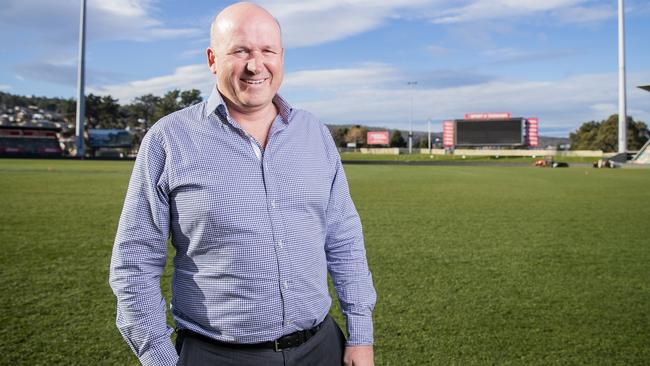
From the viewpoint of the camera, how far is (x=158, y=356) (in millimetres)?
1828

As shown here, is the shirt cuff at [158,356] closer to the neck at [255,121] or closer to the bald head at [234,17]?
the neck at [255,121]

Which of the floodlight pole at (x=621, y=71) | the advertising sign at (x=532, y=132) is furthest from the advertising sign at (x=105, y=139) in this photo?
the floodlight pole at (x=621, y=71)

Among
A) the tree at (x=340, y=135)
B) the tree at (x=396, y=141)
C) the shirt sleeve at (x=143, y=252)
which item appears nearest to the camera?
the shirt sleeve at (x=143, y=252)

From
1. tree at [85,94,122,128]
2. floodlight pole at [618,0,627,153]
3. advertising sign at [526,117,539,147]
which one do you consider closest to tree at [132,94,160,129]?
tree at [85,94,122,128]

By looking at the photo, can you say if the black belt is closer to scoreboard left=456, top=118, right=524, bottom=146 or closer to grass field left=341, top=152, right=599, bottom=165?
grass field left=341, top=152, right=599, bottom=165

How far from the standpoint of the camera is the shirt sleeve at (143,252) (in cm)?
180

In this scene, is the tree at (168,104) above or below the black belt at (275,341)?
above

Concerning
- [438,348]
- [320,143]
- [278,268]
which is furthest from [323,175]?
[438,348]

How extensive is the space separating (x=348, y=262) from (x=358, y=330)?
25 cm

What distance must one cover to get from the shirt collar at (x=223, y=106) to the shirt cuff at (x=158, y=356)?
770 mm

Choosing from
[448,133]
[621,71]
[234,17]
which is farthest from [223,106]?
[448,133]

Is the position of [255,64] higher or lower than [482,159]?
higher

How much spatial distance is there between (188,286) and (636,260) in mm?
6789

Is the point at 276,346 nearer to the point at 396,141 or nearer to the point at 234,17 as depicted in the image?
the point at 234,17
